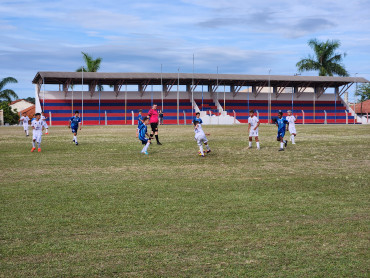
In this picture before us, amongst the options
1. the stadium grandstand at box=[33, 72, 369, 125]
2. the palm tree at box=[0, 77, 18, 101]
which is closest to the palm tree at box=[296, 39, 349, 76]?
the stadium grandstand at box=[33, 72, 369, 125]

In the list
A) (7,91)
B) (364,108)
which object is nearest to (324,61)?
(364,108)

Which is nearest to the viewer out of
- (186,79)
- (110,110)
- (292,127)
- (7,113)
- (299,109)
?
(292,127)

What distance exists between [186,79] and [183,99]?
422cm

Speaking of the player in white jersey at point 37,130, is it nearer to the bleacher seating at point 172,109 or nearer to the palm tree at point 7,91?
the bleacher seating at point 172,109

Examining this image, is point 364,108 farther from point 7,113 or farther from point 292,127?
point 292,127

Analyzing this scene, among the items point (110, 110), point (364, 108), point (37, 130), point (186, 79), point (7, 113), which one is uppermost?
point (186, 79)

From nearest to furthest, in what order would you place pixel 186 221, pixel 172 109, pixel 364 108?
1. pixel 186 221
2. pixel 172 109
3. pixel 364 108

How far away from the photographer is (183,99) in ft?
214

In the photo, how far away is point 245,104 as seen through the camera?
66688 millimetres

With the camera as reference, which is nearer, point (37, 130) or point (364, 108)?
point (37, 130)

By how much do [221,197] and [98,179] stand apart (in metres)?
3.95

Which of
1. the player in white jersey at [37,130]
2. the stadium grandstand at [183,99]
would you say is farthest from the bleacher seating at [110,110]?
the player in white jersey at [37,130]

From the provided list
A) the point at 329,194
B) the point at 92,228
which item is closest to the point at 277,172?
the point at 329,194

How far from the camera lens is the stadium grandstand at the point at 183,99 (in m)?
58.7
